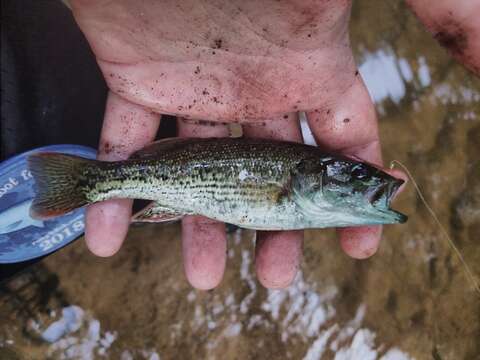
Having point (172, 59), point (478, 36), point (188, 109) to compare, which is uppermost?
point (478, 36)

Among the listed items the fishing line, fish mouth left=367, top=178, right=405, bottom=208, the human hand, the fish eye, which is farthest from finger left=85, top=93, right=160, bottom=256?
the fishing line

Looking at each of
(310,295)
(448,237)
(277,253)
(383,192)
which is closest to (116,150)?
(277,253)

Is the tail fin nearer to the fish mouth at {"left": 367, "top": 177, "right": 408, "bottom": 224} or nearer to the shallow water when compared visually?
the shallow water

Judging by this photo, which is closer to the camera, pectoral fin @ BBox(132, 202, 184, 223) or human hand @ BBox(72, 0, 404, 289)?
human hand @ BBox(72, 0, 404, 289)

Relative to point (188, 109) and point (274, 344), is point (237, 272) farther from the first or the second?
point (188, 109)

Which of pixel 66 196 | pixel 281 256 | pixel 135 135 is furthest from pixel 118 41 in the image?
pixel 281 256

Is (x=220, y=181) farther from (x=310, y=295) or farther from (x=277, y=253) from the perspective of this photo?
(x=310, y=295)

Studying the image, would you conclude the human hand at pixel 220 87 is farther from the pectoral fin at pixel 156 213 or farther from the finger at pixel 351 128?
the pectoral fin at pixel 156 213
